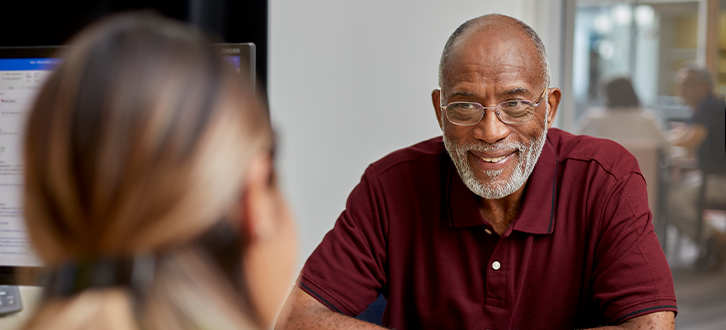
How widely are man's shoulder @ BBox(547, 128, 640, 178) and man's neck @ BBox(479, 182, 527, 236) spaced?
0.42ft

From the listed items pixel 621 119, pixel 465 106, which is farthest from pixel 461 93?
pixel 621 119

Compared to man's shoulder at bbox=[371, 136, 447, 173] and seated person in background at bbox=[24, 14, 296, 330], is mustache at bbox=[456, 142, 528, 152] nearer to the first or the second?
man's shoulder at bbox=[371, 136, 447, 173]

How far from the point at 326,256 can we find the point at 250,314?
0.73m

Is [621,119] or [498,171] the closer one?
[498,171]

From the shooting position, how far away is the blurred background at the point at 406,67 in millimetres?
2498

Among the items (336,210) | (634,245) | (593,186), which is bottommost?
(336,210)

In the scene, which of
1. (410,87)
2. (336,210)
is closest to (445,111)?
(410,87)

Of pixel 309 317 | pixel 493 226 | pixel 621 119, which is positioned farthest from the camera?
pixel 621 119

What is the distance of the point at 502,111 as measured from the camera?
1282 mm

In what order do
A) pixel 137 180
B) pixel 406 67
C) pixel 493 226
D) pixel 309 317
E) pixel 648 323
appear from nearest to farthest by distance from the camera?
pixel 137 180, pixel 648 323, pixel 309 317, pixel 493 226, pixel 406 67

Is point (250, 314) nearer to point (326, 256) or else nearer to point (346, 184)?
point (326, 256)

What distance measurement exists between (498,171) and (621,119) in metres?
1.70

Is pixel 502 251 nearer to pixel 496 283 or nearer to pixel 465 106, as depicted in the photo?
pixel 496 283

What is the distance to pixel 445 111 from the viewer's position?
1346 millimetres
